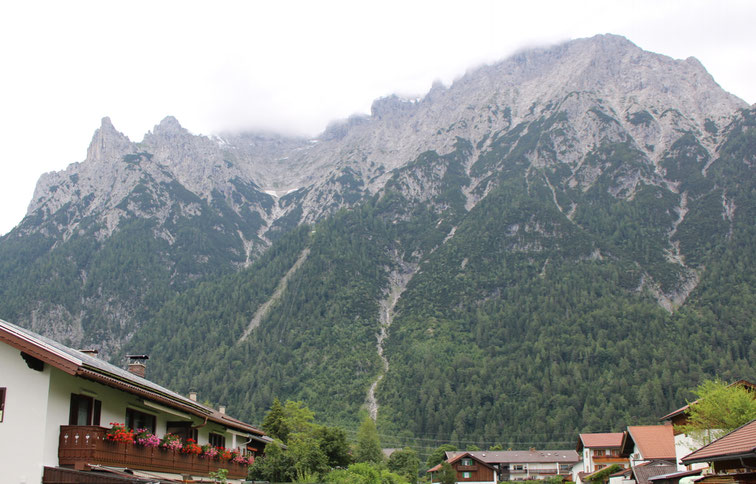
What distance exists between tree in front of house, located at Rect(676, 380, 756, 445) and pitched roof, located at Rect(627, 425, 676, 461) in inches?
450

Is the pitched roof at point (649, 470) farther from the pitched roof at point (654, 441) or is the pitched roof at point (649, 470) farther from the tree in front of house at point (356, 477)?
the tree in front of house at point (356, 477)

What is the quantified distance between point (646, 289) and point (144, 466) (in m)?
191

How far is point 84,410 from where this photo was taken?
19250 mm

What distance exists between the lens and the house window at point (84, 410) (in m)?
18.6

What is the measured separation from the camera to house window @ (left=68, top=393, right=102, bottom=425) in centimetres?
1859

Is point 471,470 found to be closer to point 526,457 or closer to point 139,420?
point 526,457

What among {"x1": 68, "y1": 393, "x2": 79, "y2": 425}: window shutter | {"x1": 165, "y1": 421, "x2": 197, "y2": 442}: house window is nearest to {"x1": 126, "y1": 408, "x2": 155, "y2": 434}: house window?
{"x1": 165, "y1": 421, "x2": 197, "y2": 442}: house window

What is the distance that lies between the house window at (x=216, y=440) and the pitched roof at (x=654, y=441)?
38466 mm

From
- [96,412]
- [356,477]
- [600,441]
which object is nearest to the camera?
[96,412]

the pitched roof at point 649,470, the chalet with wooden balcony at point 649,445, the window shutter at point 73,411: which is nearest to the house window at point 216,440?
the window shutter at point 73,411

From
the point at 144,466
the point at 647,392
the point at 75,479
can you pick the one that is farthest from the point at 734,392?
the point at 647,392

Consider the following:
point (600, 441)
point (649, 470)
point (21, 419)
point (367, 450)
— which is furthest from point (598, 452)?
point (21, 419)

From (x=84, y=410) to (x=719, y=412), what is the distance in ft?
127

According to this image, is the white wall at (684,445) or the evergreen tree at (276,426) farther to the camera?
the evergreen tree at (276,426)
